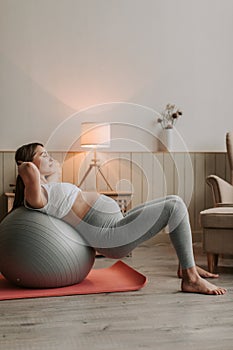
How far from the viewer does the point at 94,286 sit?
10.2 ft

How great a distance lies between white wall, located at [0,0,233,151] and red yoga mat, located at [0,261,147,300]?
1.69m

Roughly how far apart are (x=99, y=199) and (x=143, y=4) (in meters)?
2.45

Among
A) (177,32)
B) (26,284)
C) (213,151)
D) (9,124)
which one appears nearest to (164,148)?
(213,151)

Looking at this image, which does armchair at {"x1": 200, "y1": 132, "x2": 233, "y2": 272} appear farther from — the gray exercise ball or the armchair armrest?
the gray exercise ball

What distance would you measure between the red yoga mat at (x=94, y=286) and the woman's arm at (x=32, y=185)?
1.46 ft

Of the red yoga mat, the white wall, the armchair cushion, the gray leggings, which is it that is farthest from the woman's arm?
the white wall

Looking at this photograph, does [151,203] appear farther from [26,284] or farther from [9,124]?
[9,124]

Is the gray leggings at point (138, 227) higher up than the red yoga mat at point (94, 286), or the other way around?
the gray leggings at point (138, 227)

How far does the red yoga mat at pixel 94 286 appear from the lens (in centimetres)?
293

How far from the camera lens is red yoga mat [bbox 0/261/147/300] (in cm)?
293

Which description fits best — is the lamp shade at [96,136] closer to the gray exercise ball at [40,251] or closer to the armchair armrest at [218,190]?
the armchair armrest at [218,190]

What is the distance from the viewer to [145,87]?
498 centimetres

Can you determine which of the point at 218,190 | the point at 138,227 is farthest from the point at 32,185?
the point at 218,190


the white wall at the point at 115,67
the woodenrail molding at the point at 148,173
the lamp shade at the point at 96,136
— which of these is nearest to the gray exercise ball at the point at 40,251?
the lamp shade at the point at 96,136
